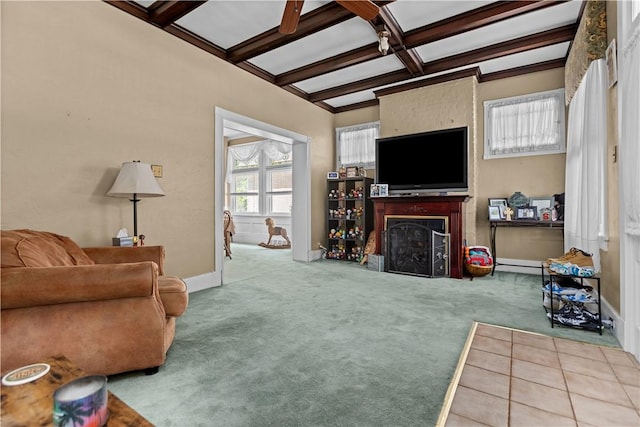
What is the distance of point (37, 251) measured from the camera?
162cm

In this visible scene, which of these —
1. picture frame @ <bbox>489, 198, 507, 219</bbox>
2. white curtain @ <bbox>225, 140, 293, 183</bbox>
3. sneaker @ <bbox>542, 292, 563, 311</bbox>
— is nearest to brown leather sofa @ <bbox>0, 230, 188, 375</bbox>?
sneaker @ <bbox>542, 292, 563, 311</bbox>

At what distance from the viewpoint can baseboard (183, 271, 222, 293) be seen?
3.41 m

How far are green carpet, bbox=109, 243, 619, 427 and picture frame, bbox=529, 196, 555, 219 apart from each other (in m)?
1.05

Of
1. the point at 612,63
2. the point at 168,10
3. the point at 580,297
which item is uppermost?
the point at 168,10

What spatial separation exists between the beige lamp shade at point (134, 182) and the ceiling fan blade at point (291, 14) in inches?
67.3

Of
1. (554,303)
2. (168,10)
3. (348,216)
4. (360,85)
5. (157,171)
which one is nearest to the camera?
(554,303)

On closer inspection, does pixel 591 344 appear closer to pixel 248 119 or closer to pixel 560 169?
pixel 560 169

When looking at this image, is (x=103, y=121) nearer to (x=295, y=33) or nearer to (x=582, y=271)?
(x=295, y=33)

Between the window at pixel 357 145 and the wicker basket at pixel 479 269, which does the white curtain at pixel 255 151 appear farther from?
the wicker basket at pixel 479 269

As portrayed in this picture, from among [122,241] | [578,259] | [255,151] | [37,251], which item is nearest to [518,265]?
[578,259]

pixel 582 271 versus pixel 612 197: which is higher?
pixel 612 197

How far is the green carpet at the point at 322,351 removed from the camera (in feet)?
4.52

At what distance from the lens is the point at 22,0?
7.58 feet

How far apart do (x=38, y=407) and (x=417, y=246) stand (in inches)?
160
